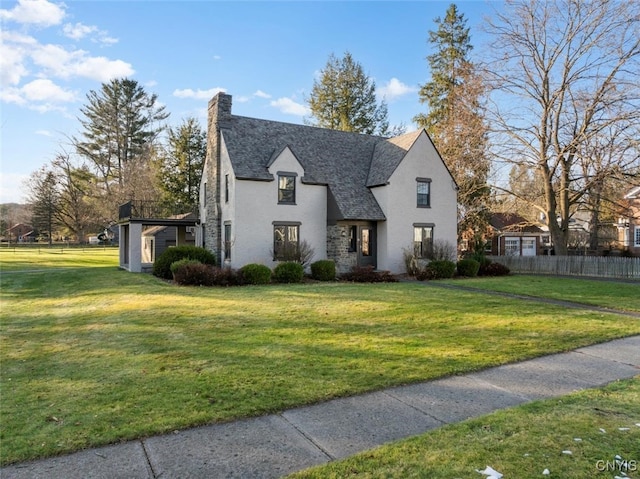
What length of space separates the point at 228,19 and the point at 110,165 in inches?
1768

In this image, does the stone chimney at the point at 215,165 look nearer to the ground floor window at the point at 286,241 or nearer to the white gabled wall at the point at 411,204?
the ground floor window at the point at 286,241

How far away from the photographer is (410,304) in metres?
11.6

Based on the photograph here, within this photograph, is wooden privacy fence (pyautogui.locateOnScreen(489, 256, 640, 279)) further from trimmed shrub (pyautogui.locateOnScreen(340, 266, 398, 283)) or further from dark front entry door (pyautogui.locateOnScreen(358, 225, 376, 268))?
trimmed shrub (pyautogui.locateOnScreen(340, 266, 398, 283))

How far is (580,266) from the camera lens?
23.2 meters

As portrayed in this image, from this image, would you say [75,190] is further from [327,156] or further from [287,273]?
[287,273]

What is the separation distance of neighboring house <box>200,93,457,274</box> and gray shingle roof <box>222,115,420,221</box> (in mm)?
58

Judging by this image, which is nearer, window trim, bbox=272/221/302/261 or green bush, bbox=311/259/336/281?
green bush, bbox=311/259/336/281

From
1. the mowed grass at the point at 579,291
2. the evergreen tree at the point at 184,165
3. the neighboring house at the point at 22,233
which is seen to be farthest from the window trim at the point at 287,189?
the neighboring house at the point at 22,233

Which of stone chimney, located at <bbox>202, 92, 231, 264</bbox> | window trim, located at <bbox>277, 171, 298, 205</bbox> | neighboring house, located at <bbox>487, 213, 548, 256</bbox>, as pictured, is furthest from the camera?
neighboring house, located at <bbox>487, 213, 548, 256</bbox>

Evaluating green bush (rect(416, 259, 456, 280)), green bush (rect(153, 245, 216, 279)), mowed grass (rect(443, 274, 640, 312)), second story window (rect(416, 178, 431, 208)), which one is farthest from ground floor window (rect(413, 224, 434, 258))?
green bush (rect(153, 245, 216, 279))

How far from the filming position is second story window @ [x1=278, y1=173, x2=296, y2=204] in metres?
20.2

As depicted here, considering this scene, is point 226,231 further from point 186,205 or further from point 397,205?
point 186,205

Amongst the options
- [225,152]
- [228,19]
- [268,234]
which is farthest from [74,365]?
[225,152]

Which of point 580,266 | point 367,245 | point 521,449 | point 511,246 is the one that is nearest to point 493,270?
point 580,266
